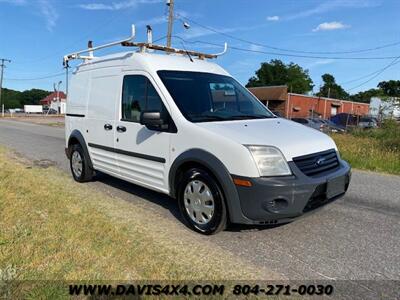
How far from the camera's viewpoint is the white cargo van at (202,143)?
3949 mm

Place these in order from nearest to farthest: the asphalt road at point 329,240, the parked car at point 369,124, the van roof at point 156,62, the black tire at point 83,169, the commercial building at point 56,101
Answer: the asphalt road at point 329,240
the van roof at point 156,62
the black tire at point 83,169
the parked car at point 369,124
the commercial building at point 56,101

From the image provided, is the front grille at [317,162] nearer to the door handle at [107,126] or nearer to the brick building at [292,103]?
the door handle at [107,126]

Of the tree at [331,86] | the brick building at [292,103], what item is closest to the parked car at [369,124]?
the brick building at [292,103]

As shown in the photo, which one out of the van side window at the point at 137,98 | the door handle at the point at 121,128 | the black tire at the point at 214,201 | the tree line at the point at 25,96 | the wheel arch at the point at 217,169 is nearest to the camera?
the wheel arch at the point at 217,169

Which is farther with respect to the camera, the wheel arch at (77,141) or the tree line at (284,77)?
the tree line at (284,77)

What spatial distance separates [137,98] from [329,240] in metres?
3.19

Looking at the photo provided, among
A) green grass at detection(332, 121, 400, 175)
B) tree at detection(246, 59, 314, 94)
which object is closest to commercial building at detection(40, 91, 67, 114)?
tree at detection(246, 59, 314, 94)

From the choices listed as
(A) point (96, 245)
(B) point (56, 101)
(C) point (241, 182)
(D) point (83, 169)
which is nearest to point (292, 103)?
(D) point (83, 169)

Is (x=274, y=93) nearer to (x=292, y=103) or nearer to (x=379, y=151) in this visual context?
(x=292, y=103)

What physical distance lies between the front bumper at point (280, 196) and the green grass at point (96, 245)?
56 cm

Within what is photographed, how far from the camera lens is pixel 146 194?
20.7 feet

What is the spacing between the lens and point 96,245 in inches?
157

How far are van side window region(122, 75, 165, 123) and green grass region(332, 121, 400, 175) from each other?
6877mm

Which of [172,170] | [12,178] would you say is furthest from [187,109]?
[12,178]
